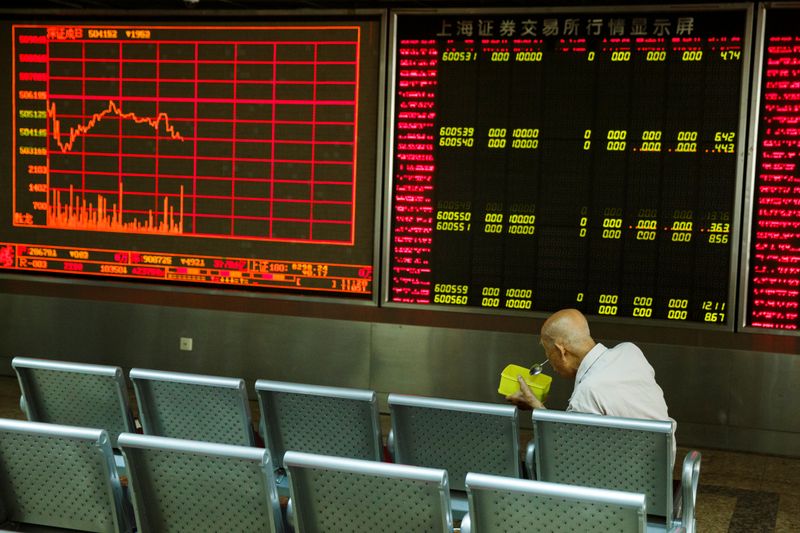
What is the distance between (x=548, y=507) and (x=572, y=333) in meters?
1.41

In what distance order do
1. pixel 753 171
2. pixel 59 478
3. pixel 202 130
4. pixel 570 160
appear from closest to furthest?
1. pixel 59 478
2. pixel 753 171
3. pixel 570 160
4. pixel 202 130

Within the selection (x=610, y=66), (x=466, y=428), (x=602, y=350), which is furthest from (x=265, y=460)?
(x=610, y=66)

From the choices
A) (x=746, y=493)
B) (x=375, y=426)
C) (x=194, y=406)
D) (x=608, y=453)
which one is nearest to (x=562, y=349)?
(x=608, y=453)

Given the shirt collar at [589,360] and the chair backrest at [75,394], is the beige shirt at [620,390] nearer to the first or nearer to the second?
the shirt collar at [589,360]

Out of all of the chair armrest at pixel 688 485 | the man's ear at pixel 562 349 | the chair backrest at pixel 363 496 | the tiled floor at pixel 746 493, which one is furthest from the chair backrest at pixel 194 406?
the tiled floor at pixel 746 493

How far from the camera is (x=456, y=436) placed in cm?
308

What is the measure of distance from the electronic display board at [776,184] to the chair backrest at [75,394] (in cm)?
344

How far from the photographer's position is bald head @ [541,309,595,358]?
3492 millimetres

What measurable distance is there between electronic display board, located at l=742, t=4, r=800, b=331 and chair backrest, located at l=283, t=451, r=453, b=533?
11.6 ft

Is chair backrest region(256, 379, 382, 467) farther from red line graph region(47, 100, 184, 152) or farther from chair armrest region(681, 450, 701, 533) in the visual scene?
red line graph region(47, 100, 184, 152)

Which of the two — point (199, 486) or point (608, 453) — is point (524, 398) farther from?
point (199, 486)

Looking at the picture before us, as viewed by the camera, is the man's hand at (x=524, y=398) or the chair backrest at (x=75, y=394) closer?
the chair backrest at (x=75, y=394)

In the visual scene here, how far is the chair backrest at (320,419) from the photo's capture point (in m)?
3.14

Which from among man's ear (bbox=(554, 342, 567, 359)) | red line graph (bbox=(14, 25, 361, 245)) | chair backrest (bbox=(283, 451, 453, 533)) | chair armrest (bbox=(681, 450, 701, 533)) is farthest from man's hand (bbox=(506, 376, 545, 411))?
red line graph (bbox=(14, 25, 361, 245))
